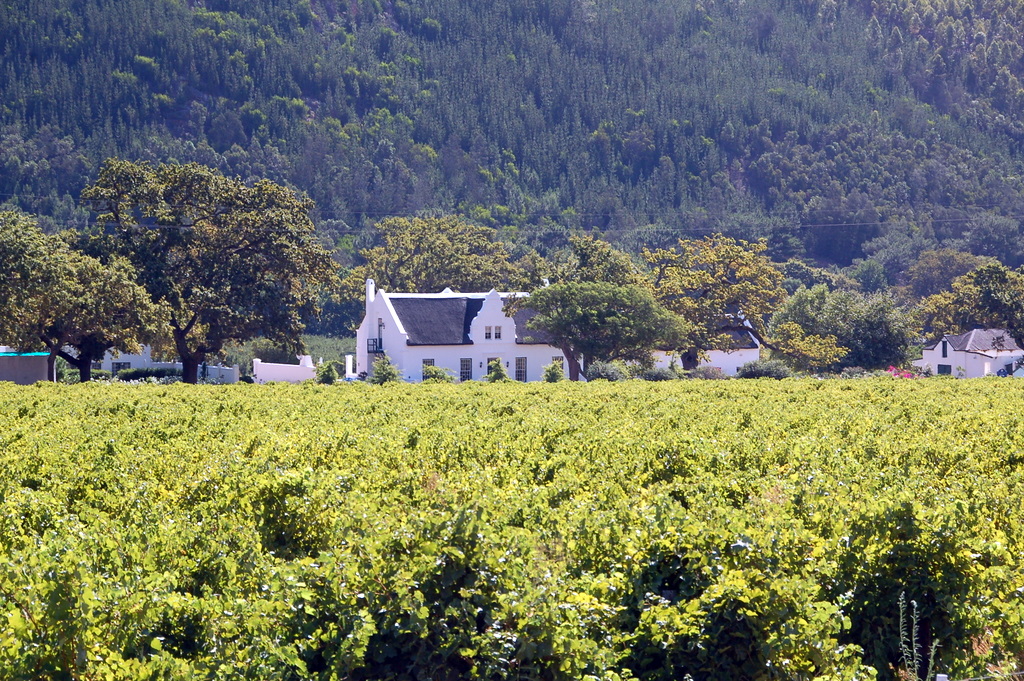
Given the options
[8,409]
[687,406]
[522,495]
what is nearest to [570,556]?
[522,495]

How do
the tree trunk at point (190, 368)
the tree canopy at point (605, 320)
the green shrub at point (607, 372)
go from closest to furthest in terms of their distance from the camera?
the tree trunk at point (190, 368), the green shrub at point (607, 372), the tree canopy at point (605, 320)

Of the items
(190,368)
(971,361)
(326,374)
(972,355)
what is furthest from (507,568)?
(971,361)

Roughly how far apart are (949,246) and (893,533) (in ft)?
475

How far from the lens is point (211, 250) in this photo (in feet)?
169

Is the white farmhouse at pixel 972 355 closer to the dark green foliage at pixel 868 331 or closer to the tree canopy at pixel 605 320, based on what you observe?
the dark green foliage at pixel 868 331

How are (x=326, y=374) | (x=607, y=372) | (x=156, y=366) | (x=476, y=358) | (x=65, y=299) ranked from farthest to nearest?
(x=156, y=366), (x=476, y=358), (x=607, y=372), (x=326, y=374), (x=65, y=299)

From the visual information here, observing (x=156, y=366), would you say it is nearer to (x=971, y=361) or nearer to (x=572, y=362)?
(x=572, y=362)

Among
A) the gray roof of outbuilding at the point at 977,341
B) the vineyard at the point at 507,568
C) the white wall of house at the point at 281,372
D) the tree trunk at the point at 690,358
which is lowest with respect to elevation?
the vineyard at the point at 507,568

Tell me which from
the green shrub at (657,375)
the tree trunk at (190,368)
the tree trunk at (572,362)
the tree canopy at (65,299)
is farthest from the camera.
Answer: the tree trunk at (572,362)

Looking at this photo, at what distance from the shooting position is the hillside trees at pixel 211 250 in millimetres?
49344

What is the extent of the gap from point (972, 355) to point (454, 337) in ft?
117

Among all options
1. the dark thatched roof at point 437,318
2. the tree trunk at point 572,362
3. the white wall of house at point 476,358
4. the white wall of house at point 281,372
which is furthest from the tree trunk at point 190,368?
the tree trunk at point 572,362

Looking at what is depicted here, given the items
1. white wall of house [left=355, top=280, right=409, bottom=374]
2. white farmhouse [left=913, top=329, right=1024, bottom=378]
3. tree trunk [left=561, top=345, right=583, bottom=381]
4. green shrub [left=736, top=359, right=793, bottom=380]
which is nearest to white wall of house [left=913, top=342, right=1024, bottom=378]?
white farmhouse [left=913, top=329, right=1024, bottom=378]

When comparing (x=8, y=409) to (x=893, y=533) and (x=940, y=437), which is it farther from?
(x=893, y=533)
